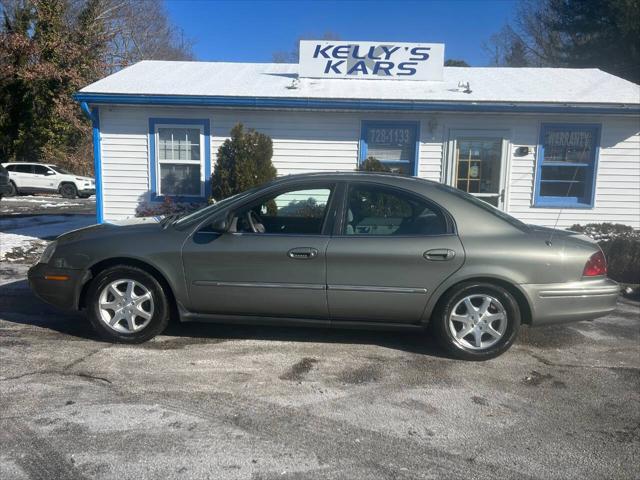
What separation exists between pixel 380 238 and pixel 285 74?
8.27m

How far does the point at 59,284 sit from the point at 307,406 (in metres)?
2.58

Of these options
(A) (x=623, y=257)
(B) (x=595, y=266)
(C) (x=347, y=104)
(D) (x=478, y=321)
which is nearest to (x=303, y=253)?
(D) (x=478, y=321)

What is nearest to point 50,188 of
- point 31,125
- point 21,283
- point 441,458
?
point 31,125

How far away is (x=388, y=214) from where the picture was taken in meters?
4.77

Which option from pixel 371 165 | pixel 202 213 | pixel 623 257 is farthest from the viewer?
pixel 371 165

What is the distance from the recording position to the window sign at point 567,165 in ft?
32.2

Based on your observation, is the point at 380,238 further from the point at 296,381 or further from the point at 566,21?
the point at 566,21

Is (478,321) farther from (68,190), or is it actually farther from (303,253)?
(68,190)

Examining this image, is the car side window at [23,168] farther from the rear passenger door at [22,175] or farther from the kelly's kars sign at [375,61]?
the kelly's kars sign at [375,61]

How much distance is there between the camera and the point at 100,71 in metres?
25.4

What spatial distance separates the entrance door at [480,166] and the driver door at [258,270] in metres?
5.78

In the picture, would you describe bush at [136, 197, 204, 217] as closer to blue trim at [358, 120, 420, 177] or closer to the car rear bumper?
blue trim at [358, 120, 420, 177]

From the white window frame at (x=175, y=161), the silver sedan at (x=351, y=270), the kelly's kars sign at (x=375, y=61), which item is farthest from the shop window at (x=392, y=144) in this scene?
the silver sedan at (x=351, y=270)

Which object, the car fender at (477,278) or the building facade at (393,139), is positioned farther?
the building facade at (393,139)
